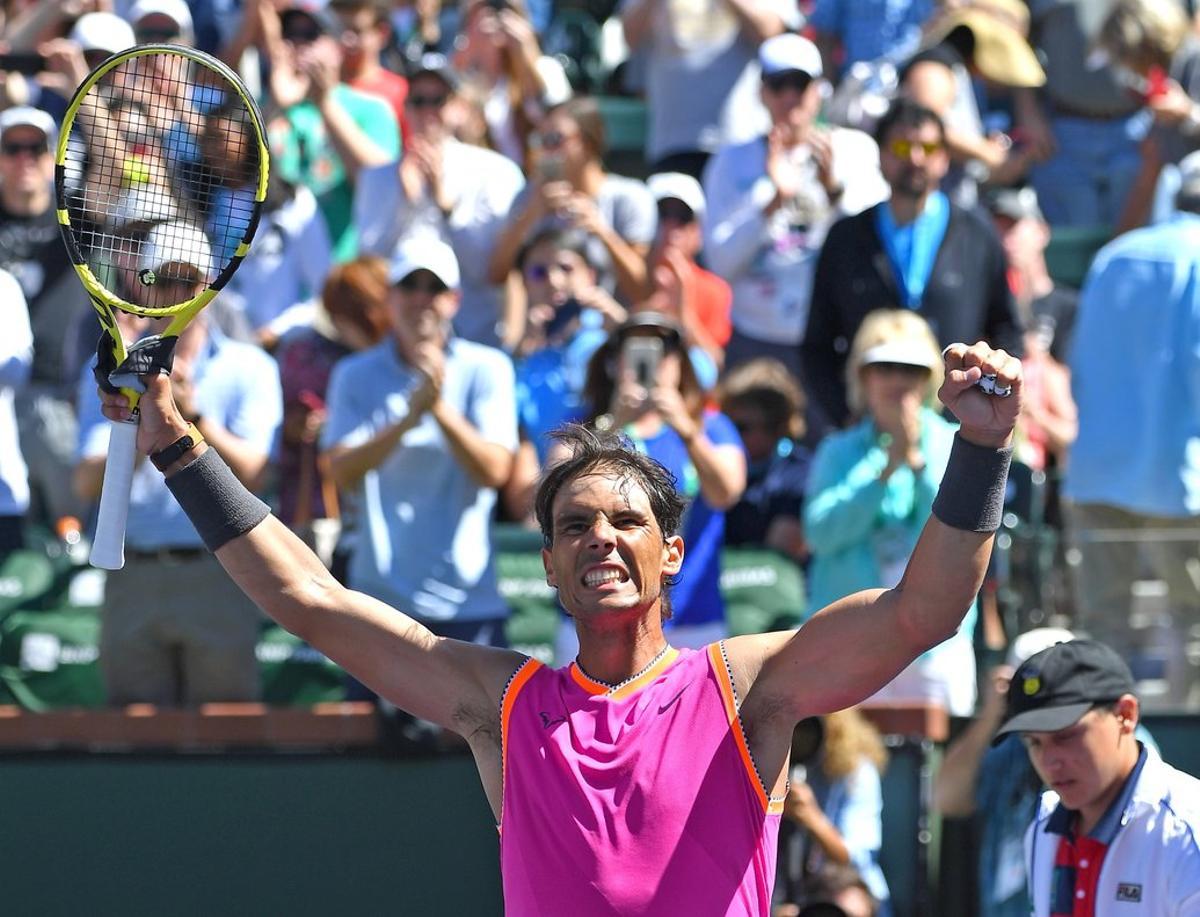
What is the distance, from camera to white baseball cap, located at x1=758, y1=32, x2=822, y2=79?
359 inches

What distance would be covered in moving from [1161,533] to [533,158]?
12.1ft

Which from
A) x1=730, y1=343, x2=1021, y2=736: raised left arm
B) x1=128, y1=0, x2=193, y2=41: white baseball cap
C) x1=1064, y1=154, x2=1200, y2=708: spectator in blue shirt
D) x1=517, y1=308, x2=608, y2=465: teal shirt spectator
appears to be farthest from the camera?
x1=128, y1=0, x2=193, y2=41: white baseball cap

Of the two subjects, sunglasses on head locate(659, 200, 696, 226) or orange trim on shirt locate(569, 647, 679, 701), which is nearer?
orange trim on shirt locate(569, 647, 679, 701)

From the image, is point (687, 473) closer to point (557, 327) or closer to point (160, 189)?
point (557, 327)

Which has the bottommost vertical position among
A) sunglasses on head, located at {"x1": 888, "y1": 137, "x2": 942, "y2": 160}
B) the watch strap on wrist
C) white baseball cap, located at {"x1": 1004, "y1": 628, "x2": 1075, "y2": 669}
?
white baseball cap, located at {"x1": 1004, "y1": 628, "x2": 1075, "y2": 669}

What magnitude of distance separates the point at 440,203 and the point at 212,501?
5393 millimetres

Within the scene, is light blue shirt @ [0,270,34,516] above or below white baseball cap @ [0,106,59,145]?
below

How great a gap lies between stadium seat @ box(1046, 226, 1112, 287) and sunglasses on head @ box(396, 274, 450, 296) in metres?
4.28

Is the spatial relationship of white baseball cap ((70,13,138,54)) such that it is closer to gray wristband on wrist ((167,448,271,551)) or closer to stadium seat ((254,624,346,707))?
stadium seat ((254,624,346,707))

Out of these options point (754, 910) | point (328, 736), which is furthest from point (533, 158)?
point (754, 910)

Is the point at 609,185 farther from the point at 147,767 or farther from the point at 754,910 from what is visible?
the point at 754,910

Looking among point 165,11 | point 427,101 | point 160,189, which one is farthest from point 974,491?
point 165,11

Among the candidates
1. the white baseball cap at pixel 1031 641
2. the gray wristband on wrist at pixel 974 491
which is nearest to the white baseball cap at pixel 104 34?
the white baseball cap at pixel 1031 641

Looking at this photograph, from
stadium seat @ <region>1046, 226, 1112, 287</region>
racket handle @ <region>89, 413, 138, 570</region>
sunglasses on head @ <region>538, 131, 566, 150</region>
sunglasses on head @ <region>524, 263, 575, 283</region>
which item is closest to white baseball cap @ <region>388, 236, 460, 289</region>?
sunglasses on head @ <region>524, 263, 575, 283</region>
